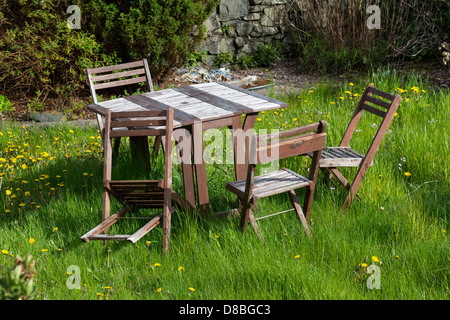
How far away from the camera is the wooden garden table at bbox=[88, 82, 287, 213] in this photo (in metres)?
3.64

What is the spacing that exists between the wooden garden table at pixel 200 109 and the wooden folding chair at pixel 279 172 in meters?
0.30

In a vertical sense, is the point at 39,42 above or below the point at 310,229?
above

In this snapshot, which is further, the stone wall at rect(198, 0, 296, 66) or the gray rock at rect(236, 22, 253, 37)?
the gray rock at rect(236, 22, 253, 37)

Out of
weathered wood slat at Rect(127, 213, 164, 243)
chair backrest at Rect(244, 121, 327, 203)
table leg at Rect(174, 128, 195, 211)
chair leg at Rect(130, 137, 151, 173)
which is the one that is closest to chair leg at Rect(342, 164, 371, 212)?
chair backrest at Rect(244, 121, 327, 203)

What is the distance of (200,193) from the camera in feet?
12.2

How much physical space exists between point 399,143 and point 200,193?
1.96 m

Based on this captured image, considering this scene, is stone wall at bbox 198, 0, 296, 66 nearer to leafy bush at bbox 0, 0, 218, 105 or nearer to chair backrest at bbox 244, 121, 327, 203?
leafy bush at bbox 0, 0, 218, 105

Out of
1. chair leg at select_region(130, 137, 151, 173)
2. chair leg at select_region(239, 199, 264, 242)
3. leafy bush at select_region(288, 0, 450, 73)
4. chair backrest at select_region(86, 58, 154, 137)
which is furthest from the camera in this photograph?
leafy bush at select_region(288, 0, 450, 73)

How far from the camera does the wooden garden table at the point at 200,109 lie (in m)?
3.64

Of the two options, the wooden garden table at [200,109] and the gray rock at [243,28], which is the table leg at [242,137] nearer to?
the wooden garden table at [200,109]

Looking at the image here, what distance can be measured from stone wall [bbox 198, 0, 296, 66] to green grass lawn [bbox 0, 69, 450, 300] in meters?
3.66

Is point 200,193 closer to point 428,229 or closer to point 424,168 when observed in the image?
point 428,229

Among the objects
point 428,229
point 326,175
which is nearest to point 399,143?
point 326,175

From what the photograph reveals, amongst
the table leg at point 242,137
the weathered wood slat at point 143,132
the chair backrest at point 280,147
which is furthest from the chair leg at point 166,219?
the table leg at point 242,137
